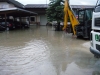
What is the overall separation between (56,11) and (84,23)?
454 inches

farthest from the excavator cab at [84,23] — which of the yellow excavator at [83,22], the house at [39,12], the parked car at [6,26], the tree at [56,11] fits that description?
the house at [39,12]

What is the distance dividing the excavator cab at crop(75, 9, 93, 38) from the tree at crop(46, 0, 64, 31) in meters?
9.89

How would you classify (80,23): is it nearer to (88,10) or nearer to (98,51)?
(88,10)

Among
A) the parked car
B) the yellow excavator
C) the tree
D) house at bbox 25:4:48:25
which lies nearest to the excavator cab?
the yellow excavator

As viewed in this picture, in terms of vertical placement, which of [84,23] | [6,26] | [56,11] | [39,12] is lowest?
[6,26]

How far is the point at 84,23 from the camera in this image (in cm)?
1412

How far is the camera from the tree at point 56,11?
2488 cm

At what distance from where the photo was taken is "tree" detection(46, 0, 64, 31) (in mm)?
24875

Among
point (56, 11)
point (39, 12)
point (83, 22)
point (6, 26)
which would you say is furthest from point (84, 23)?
point (39, 12)

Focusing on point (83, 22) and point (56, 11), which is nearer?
point (83, 22)

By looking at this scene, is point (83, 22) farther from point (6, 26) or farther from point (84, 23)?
point (6, 26)

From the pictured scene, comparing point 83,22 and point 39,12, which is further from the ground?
point 39,12

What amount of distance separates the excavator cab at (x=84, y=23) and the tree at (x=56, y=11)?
9.89 meters

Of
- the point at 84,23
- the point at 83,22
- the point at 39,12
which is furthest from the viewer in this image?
the point at 39,12
